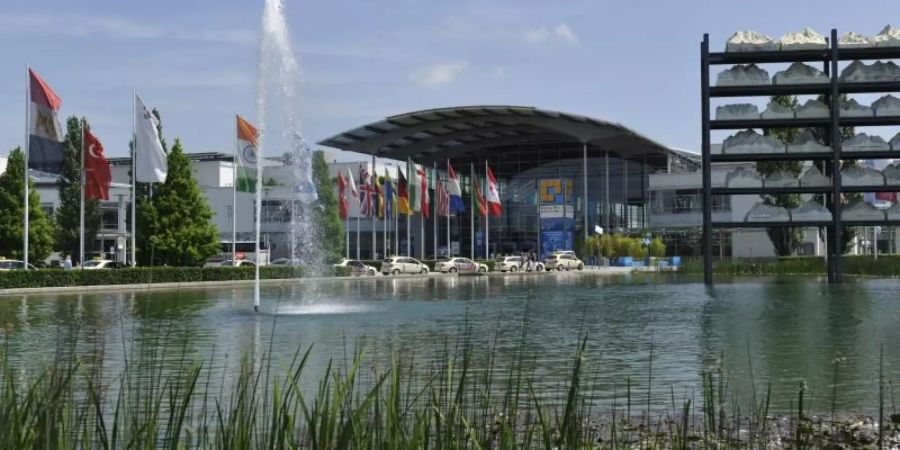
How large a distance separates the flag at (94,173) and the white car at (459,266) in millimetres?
32213

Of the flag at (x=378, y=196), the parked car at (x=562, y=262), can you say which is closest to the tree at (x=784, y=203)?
the parked car at (x=562, y=262)

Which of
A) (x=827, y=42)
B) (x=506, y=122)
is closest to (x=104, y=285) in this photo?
(x=827, y=42)

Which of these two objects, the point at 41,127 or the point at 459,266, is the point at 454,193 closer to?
the point at 459,266

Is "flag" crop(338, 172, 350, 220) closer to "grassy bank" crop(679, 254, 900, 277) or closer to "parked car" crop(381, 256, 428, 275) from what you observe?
"parked car" crop(381, 256, 428, 275)

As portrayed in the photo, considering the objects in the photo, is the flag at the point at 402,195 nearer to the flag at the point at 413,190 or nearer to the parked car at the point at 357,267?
the flag at the point at 413,190

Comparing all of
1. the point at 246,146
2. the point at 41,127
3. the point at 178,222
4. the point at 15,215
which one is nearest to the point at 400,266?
the point at 178,222

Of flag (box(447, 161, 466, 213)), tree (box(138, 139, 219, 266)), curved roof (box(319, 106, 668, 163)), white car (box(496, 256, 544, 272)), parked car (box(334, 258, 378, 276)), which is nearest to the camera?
tree (box(138, 139, 219, 266))

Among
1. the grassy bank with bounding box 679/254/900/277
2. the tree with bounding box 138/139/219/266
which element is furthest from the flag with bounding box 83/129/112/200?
the grassy bank with bounding box 679/254/900/277

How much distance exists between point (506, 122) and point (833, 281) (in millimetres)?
53071

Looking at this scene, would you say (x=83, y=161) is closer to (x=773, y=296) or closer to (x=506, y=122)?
(x=773, y=296)

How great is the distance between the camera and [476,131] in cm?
9419

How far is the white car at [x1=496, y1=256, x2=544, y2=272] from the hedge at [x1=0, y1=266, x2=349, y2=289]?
22547mm

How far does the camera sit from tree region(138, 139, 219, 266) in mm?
52625

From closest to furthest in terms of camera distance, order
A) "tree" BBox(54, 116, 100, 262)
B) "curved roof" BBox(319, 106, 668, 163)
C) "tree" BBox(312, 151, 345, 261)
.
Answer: "tree" BBox(54, 116, 100, 262)
"tree" BBox(312, 151, 345, 261)
"curved roof" BBox(319, 106, 668, 163)
